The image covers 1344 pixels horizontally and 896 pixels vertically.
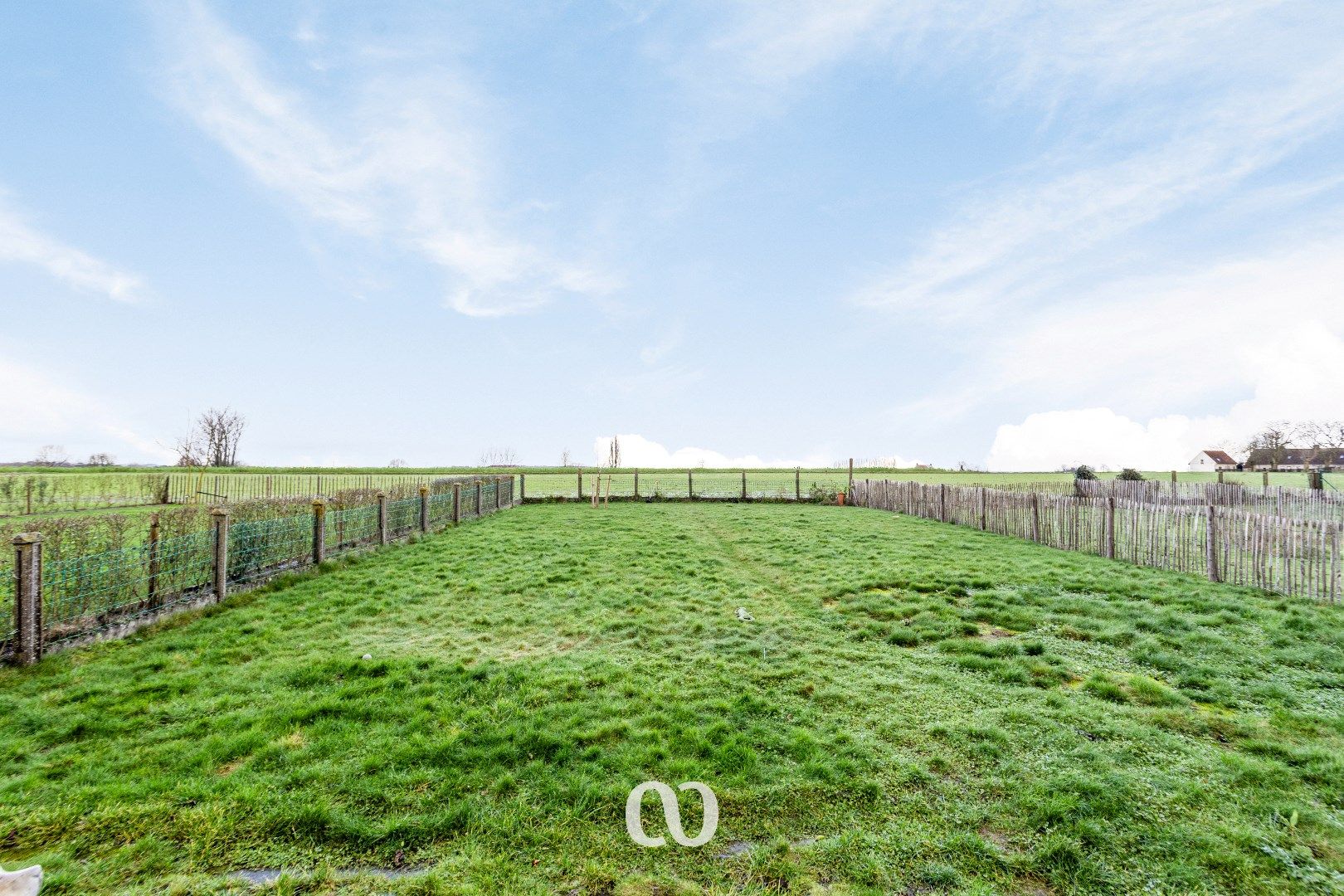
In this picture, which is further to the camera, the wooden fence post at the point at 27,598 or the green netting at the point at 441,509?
the green netting at the point at 441,509

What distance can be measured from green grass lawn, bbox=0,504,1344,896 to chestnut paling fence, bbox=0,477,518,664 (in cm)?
39

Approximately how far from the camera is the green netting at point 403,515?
13.4m

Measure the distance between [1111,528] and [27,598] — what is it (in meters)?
16.5

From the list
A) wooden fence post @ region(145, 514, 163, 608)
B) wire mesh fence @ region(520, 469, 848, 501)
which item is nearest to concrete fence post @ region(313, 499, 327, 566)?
wooden fence post @ region(145, 514, 163, 608)

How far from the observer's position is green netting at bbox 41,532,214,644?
6328mm

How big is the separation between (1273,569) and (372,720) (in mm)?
12392

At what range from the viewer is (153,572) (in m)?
7.47

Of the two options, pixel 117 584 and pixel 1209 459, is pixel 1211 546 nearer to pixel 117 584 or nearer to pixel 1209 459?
pixel 117 584

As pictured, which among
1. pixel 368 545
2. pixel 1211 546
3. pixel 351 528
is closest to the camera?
pixel 1211 546

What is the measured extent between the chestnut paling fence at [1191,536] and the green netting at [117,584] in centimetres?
1541

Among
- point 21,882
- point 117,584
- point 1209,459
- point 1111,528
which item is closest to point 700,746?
point 21,882

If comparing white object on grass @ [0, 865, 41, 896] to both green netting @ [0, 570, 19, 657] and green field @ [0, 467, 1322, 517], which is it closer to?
green netting @ [0, 570, 19, 657]

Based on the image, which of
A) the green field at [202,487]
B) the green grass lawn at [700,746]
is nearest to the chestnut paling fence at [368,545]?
the green grass lawn at [700,746]

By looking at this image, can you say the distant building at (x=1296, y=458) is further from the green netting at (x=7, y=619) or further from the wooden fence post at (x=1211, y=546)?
the green netting at (x=7, y=619)
